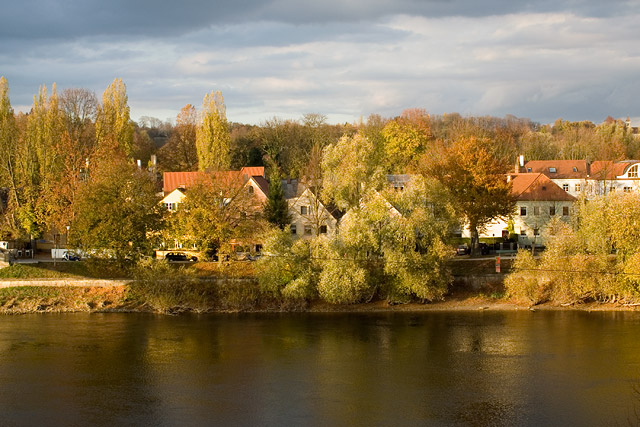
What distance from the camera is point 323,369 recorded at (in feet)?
86.5

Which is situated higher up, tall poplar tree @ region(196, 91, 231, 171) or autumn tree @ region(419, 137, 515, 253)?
tall poplar tree @ region(196, 91, 231, 171)

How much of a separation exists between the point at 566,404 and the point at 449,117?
78295 millimetres

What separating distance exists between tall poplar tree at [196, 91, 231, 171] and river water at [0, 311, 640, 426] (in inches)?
966

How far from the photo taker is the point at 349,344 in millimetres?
30172

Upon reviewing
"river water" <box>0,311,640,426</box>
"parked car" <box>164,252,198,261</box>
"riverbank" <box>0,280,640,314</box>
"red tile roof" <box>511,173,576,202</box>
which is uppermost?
"red tile roof" <box>511,173,576,202</box>

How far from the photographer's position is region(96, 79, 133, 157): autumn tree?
5553 cm

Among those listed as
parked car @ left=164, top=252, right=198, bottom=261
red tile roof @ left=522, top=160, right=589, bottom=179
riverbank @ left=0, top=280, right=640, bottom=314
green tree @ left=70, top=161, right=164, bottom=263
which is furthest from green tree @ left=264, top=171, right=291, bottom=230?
red tile roof @ left=522, top=160, right=589, bottom=179

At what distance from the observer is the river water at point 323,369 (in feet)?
71.8

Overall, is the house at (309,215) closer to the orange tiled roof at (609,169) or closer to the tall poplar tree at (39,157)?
the tall poplar tree at (39,157)

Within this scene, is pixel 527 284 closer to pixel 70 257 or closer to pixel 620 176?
pixel 620 176

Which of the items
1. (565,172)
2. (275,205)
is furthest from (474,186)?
(565,172)

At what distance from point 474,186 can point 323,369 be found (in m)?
20.0

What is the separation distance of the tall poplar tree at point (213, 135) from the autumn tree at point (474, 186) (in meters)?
21.1

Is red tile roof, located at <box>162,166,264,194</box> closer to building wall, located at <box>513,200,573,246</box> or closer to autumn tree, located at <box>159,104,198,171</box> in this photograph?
autumn tree, located at <box>159,104,198,171</box>
